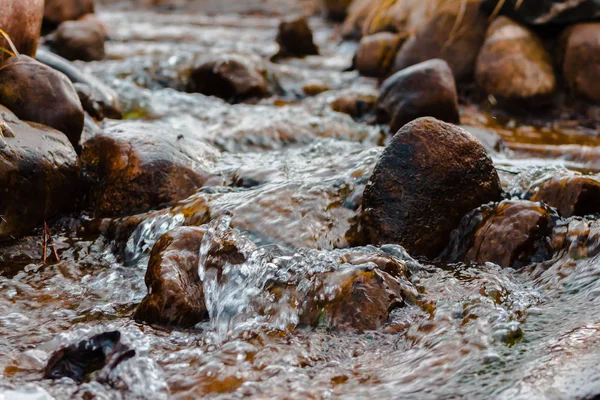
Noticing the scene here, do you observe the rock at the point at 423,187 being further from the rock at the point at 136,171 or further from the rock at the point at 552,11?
the rock at the point at 552,11

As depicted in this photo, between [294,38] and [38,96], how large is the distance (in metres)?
7.35

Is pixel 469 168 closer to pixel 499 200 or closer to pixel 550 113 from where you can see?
pixel 499 200

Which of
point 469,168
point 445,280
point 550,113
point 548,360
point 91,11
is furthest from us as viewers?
point 91,11

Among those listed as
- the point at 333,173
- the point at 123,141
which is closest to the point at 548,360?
the point at 333,173

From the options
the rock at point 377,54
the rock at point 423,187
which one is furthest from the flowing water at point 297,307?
the rock at point 377,54

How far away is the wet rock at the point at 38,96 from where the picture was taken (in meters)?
4.27

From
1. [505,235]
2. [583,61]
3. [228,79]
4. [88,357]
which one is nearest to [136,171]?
[88,357]

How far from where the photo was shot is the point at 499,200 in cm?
375

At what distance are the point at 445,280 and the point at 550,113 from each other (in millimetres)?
4985

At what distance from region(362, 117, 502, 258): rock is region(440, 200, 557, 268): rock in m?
0.08

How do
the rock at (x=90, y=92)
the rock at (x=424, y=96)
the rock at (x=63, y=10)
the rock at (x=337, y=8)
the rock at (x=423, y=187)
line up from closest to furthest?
the rock at (x=423, y=187) → the rock at (x=90, y=92) → the rock at (x=424, y=96) → the rock at (x=63, y=10) → the rock at (x=337, y=8)

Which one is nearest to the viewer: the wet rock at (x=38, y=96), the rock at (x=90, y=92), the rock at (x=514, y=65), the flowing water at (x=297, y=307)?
the flowing water at (x=297, y=307)

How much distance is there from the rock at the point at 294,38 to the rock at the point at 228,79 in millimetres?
2951

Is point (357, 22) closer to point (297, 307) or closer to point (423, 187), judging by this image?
point (423, 187)
